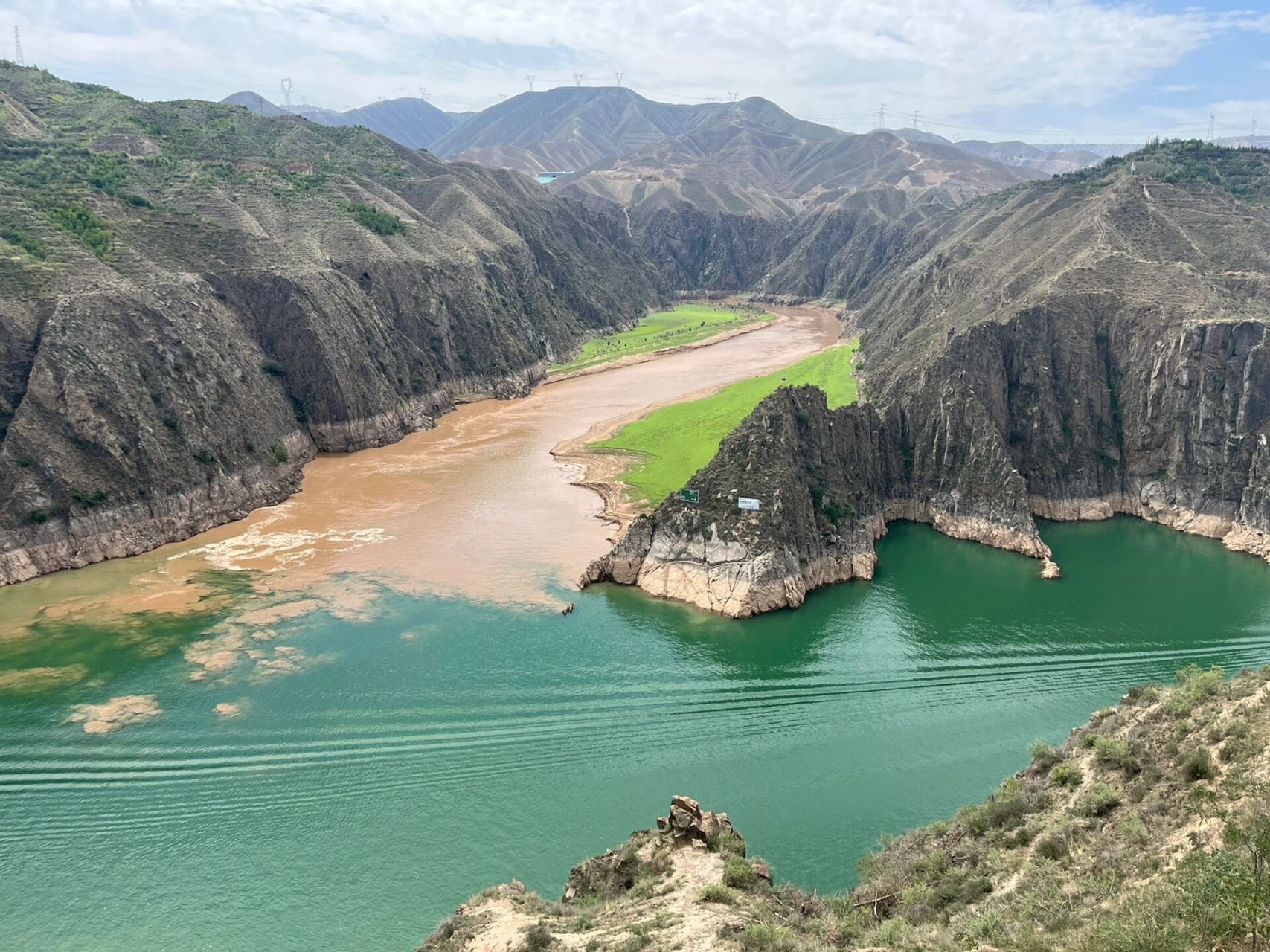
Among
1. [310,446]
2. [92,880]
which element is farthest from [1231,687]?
[310,446]

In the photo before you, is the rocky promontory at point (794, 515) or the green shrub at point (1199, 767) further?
the rocky promontory at point (794, 515)

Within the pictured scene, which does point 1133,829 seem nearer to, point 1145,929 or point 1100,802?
point 1100,802

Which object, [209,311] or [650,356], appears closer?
[209,311]

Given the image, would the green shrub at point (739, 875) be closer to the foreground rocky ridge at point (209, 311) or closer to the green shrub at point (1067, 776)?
the green shrub at point (1067, 776)

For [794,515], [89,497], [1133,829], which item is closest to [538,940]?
[1133,829]

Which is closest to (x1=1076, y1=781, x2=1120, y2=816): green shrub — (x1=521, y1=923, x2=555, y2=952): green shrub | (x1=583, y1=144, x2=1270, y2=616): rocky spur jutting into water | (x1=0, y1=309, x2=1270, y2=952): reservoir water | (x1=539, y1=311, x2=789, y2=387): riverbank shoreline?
(x1=0, y1=309, x2=1270, y2=952): reservoir water

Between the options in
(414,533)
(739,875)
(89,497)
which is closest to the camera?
(739,875)

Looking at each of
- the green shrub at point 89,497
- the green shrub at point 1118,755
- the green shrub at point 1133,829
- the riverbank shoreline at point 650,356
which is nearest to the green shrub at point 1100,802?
the green shrub at point 1118,755
